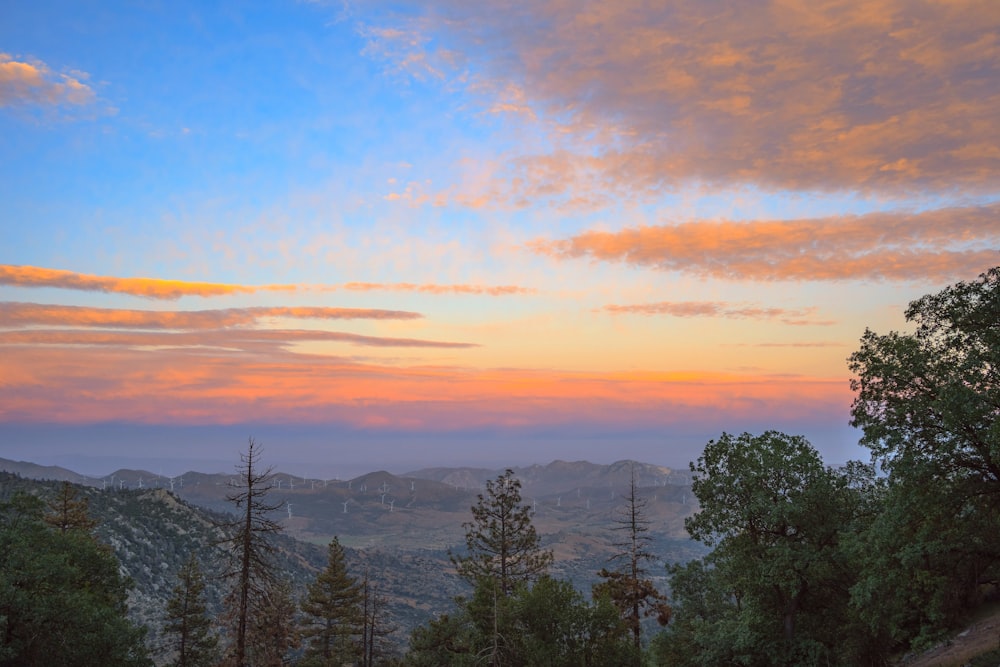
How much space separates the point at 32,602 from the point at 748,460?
3540cm

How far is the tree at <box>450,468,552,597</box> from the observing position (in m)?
53.8

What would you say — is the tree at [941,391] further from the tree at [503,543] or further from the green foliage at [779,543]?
the tree at [503,543]

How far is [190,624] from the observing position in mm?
60500

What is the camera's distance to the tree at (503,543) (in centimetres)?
5375

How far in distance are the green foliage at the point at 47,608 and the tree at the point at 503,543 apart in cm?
2523

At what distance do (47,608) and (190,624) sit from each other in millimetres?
35173

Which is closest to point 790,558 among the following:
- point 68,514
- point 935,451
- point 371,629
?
point 935,451

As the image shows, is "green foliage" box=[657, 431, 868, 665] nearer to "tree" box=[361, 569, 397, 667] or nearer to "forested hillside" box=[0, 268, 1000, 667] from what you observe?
"forested hillside" box=[0, 268, 1000, 667]

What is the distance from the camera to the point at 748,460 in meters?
32.3

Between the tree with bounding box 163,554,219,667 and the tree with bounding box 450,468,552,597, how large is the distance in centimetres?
2626

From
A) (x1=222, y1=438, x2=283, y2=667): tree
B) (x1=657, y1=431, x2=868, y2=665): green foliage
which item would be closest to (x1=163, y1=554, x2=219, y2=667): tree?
(x1=222, y1=438, x2=283, y2=667): tree

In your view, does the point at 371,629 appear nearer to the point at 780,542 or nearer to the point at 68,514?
the point at 68,514

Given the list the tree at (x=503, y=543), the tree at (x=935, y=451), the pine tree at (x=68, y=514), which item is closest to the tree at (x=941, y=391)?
the tree at (x=935, y=451)

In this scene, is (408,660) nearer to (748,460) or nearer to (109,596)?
(109,596)
